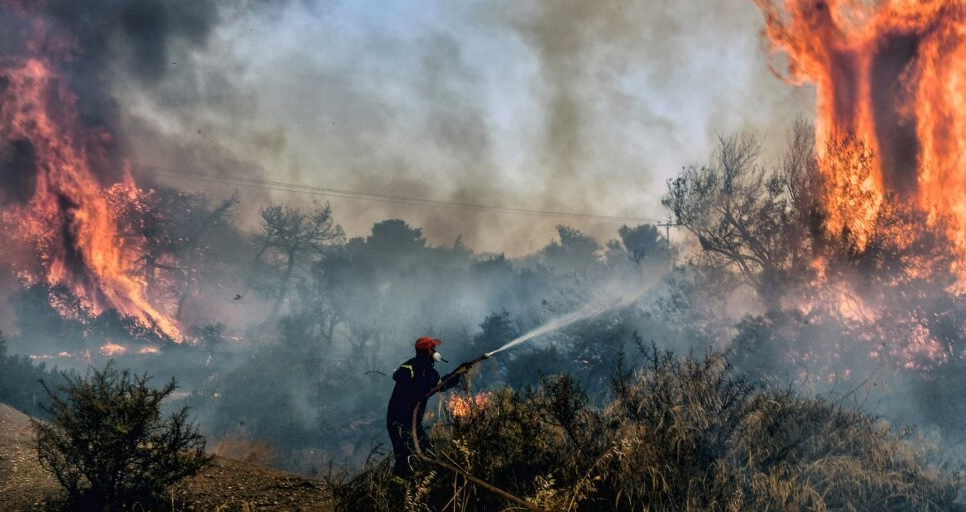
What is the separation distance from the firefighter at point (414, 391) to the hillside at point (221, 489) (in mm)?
1238

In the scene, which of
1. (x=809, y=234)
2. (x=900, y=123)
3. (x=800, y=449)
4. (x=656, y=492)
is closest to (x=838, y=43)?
(x=900, y=123)

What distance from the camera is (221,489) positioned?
6.61m

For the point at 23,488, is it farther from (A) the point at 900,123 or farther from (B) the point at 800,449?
(A) the point at 900,123

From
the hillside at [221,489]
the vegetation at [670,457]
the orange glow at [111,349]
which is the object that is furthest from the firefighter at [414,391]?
the orange glow at [111,349]

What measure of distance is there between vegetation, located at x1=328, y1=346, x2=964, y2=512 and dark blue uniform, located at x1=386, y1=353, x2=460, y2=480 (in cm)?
58

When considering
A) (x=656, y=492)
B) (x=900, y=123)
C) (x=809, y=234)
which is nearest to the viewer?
(x=656, y=492)

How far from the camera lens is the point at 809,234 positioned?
21.4 metres

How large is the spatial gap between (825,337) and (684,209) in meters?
9.82

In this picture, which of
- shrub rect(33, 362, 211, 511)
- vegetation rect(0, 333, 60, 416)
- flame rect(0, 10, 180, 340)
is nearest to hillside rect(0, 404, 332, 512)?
shrub rect(33, 362, 211, 511)

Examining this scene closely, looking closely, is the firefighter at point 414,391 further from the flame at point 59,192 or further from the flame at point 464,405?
the flame at point 59,192

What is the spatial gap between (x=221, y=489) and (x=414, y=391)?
2.82 metres

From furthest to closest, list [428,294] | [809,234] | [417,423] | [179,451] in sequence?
[428,294] → [809,234] → [417,423] → [179,451]

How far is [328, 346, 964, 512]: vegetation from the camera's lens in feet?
16.0

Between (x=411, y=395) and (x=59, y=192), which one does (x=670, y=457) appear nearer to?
(x=411, y=395)
